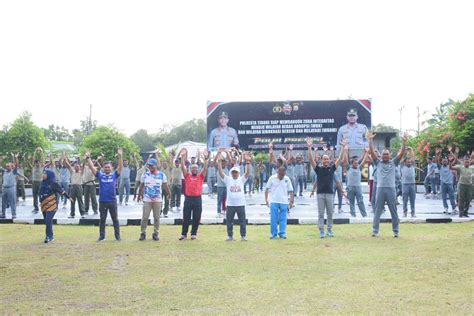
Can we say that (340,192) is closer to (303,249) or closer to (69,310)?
(303,249)

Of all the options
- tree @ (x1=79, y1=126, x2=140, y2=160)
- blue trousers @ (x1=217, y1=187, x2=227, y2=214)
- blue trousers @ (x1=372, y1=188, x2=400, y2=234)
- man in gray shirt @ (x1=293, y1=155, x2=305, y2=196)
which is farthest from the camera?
tree @ (x1=79, y1=126, x2=140, y2=160)

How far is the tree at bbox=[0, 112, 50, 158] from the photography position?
133ft

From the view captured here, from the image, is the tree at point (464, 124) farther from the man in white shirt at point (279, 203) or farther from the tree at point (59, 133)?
the tree at point (59, 133)

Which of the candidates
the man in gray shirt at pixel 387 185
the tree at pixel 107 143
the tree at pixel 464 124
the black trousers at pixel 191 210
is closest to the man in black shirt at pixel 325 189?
the man in gray shirt at pixel 387 185

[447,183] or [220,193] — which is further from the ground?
[447,183]

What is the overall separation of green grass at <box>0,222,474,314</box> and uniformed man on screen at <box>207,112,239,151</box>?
18564 mm

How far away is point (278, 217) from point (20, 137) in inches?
1281

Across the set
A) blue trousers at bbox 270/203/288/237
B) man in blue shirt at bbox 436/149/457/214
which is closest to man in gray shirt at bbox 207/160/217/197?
man in blue shirt at bbox 436/149/457/214

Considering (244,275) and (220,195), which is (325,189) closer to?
(244,275)

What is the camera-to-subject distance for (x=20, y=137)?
40.8 metres

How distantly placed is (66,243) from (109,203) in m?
1.29

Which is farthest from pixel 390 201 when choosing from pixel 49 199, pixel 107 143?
pixel 107 143

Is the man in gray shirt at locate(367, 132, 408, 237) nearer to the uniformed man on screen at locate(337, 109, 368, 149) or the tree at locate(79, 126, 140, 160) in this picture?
the uniformed man on screen at locate(337, 109, 368, 149)

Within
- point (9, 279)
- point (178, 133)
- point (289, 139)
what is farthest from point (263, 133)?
point (178, 133)
